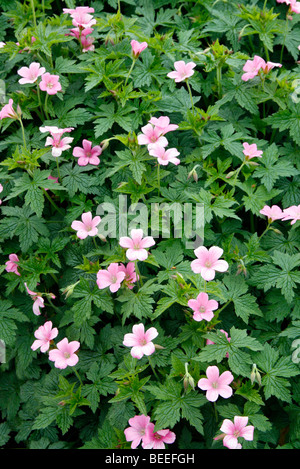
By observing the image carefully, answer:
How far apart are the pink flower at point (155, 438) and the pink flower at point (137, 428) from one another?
0.08 ft

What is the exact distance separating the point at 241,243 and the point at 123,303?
0.71 m

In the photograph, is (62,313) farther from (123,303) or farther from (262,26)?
(262,26)

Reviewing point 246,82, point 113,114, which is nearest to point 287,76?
point 246,82

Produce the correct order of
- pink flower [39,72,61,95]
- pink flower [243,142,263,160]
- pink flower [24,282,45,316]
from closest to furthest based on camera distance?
1. pink flower [24,282,45,316]
2. pink flower [243,142,263,160]
3. pink flower [39,72,61,95]

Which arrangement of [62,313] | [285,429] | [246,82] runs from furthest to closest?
[246,82] → [62,313] → [285,429]

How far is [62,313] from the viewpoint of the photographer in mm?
2680

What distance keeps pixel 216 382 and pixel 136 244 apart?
0.70m

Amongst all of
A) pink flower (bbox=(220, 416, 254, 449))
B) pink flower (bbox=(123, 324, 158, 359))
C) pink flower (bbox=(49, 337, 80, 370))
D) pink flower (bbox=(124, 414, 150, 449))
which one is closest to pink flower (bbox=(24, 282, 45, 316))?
pink flower (bbox=(49, 337, 80, 370))

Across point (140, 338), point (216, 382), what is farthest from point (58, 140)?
point (216, 382)

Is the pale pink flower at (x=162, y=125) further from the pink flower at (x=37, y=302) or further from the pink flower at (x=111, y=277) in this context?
the pink flower at (x=37, y=302)

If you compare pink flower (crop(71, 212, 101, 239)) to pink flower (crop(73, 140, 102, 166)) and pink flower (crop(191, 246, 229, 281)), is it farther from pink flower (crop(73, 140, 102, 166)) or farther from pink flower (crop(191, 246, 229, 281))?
pink flower (crop(191, 246, 229, 281))

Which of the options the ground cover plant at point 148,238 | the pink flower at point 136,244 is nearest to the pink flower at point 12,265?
the ground cover plant at point 148,238

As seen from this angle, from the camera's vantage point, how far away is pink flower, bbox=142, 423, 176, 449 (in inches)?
85.1

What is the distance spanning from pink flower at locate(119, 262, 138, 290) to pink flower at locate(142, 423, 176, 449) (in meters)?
0.64
